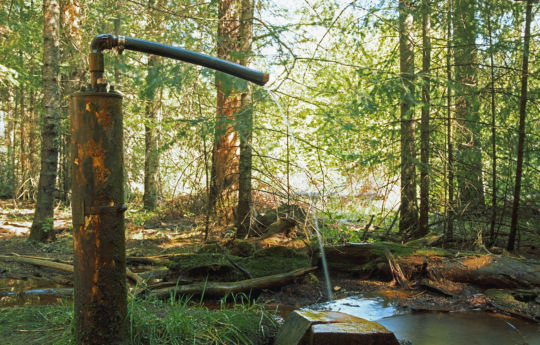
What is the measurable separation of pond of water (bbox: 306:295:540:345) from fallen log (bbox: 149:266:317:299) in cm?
61

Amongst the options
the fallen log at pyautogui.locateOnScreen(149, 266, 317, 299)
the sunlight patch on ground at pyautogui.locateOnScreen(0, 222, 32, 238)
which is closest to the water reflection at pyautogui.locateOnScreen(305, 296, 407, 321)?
the fallen log at pyautogui.locateOnScreen(149, 266, 317, 299)

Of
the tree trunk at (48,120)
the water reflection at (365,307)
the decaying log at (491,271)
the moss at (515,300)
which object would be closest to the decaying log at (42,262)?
the tree trunk at (48,120)

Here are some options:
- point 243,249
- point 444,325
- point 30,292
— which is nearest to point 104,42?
point 30,292

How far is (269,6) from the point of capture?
8.10 metres

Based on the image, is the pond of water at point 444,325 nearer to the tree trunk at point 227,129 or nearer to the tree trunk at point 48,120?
the tree trunk at point 227,129

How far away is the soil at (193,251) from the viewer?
466 centimetres

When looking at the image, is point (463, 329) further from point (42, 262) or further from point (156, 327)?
point (42, 262)

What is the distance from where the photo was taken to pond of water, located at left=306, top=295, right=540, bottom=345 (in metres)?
3.62

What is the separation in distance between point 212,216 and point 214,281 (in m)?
2.90

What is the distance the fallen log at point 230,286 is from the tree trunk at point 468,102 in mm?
3446

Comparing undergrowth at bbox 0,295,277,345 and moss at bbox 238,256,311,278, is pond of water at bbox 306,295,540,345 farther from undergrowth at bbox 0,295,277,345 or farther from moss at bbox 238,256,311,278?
undergrowth at bbox 0,295,277,345

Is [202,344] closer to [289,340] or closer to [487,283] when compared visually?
[289,340]

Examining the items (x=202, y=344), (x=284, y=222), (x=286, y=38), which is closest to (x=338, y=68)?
(x=286, y=38)

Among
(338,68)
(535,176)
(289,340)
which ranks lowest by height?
(289,340)
